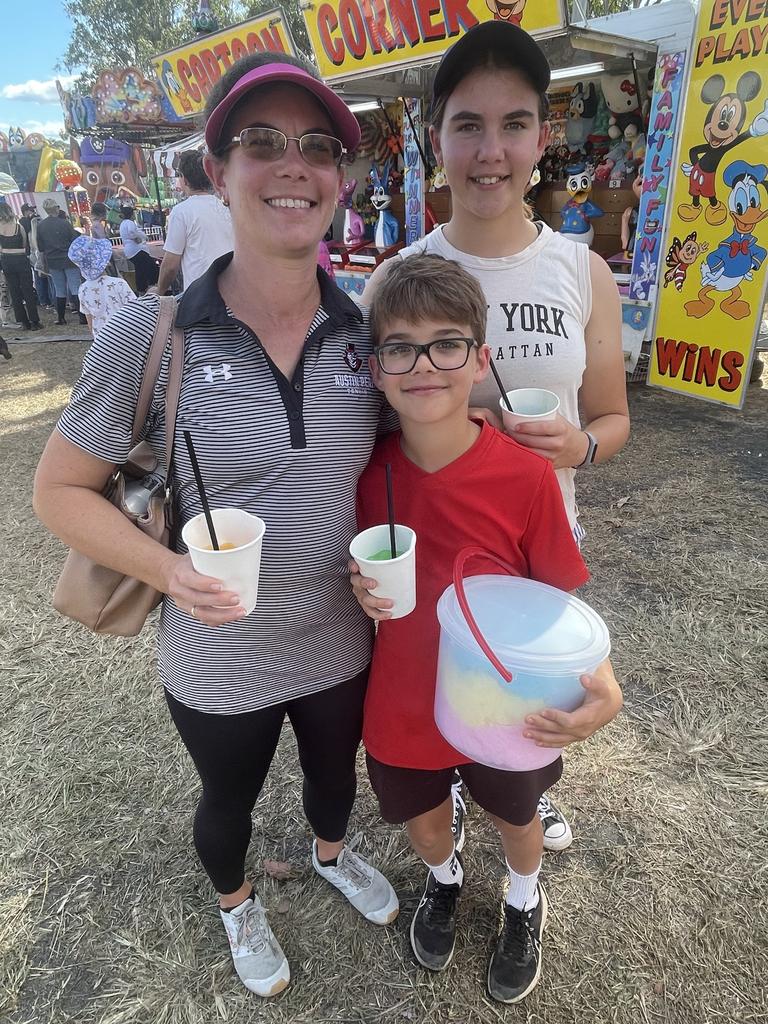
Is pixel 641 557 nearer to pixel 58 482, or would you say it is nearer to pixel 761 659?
pixel 761 659

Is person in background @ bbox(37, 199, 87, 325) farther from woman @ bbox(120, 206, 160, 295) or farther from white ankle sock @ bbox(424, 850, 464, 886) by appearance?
white ankle sock @ bbox(424, 850, 464, 886)

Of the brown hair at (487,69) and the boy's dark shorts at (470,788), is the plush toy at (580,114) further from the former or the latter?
the boy's dark shorts at (470,788)

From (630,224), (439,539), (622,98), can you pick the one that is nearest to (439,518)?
(439,539)

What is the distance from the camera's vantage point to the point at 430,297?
1.34 m

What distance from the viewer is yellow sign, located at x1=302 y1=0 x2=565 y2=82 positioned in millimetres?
4520

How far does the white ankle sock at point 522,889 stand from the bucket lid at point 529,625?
2.97 feet

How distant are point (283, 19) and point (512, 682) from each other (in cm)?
946

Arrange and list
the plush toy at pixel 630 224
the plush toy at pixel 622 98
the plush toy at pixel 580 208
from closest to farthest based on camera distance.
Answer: the plush toy at pixel 622 98 → the plush toy at pixel 630 224 → the plush toy at pixel 580 208

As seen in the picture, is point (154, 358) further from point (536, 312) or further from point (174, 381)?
point (536, 312)

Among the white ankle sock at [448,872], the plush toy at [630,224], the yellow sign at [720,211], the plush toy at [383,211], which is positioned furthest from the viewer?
the plush toy at [383,211]

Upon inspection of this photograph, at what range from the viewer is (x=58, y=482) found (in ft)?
4.24

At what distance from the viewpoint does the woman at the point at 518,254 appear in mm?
1501

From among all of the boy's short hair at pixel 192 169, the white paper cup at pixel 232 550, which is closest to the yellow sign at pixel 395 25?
the boy's short hair at pixel 192 169

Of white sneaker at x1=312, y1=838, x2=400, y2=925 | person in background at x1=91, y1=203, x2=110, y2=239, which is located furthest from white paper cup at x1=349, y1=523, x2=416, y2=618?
person in background at x1=91, y1=203, x2=110, y2=239
